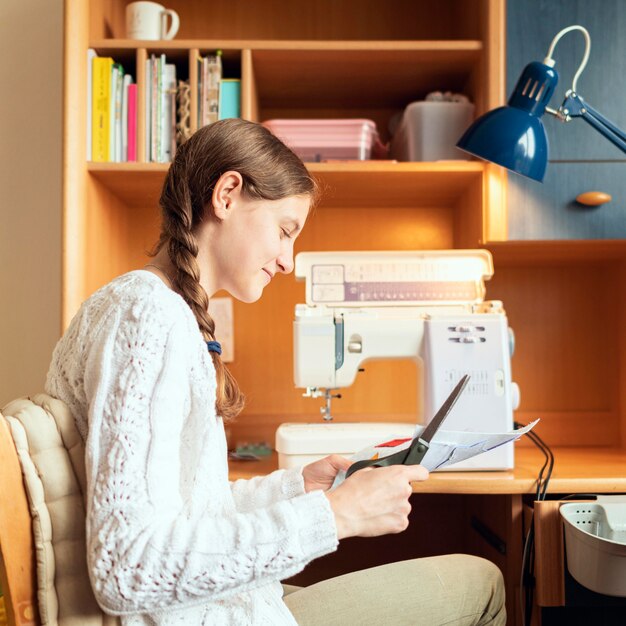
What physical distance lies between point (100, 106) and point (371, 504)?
130cm

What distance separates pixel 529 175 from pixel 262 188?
2.62ft

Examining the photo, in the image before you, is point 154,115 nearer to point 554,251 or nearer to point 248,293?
point 248,293

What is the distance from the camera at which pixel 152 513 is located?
0.81 m

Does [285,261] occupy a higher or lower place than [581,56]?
lower

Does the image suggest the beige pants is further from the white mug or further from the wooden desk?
the white mug

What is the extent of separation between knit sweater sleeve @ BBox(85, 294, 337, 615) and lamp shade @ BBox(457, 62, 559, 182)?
1009 mm

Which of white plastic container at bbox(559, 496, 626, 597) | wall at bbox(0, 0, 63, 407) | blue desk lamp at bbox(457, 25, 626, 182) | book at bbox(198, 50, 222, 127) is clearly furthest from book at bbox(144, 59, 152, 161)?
white plastic container at bbox(559, 496, 626, 597)

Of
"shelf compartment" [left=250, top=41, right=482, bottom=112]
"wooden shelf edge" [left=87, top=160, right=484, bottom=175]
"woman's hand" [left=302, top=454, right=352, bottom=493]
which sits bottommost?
"woman's hand" [left=302, top=454, right=352, bottom=493]

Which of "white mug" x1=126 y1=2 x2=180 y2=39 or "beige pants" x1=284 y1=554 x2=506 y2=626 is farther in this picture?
"white mug" x1=126 y1=2 x2=180 y2=39

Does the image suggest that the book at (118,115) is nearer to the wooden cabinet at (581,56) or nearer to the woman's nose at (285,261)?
the woman's nose at (285,261)

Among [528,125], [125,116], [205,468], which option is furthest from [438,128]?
[205,468]

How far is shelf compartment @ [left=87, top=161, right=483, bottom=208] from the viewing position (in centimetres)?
185

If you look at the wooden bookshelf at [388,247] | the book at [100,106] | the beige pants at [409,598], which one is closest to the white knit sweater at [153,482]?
the beige pants at [409,598]

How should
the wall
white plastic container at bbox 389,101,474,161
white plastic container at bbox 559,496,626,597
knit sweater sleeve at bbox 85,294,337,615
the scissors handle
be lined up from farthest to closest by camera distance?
the wall, white plastic container at bbox 389,101,474,161, white plastic container at bbox 559,496,626,597, the scissors handle, knit sweater sleeve at bbox 85,294,337,615
